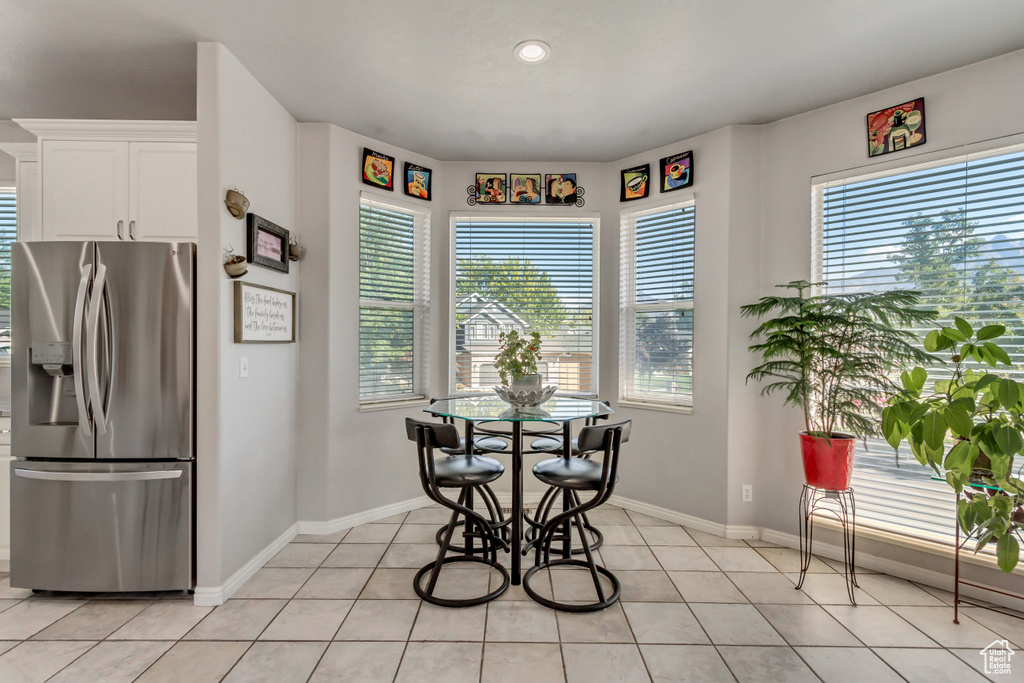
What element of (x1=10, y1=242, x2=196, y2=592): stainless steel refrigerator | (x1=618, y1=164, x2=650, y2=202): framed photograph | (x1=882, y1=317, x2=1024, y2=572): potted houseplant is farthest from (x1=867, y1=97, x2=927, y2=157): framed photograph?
(x1=10, y1=242, x2=196, y2=592): stainless steel refrigerator

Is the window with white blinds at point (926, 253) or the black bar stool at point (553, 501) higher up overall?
the window with white blinds at point (926, 253)

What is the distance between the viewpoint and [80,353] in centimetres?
215

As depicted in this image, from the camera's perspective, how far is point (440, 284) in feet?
12.3

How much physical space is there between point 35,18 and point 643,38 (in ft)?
8.81

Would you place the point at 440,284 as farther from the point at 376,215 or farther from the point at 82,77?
the point at 82,77

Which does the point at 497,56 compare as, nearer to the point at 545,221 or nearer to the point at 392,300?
the point at 545,221

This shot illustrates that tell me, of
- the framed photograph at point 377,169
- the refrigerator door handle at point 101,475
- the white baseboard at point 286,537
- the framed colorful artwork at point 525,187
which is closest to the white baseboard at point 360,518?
the white baseboard at point 286,537

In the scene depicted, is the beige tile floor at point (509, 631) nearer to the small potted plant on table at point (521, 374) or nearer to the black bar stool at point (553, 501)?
the black bar stool at point (553, 501)

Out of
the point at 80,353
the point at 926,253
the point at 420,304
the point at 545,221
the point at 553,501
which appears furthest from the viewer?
the point at 545,221

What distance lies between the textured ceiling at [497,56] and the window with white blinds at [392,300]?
69cm

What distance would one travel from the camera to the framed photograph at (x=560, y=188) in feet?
12.2

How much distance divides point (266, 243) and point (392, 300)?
1.02 meters

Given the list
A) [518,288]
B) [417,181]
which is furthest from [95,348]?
[518,288]

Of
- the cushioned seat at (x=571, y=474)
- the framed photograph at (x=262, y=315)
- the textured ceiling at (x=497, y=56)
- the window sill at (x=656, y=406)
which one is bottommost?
the cushioned seat at (x=571, y=474)
